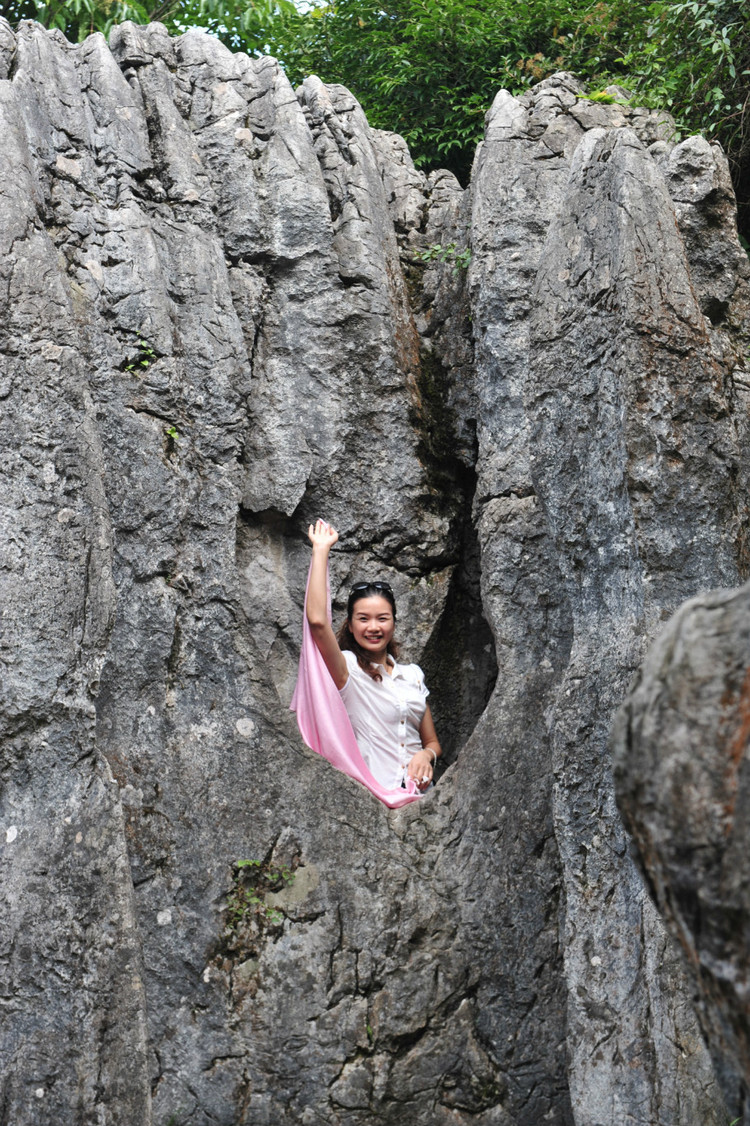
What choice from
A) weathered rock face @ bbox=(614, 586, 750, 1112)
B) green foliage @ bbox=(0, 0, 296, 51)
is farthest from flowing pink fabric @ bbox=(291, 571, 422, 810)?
green foliage @ bbox=(0, 0, 296, 51)

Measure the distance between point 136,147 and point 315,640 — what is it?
3392mm

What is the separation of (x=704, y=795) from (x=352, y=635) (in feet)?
13.9

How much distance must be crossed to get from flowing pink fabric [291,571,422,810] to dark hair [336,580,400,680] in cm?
24

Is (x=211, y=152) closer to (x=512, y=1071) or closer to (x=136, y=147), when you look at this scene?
(x=136, y=147)

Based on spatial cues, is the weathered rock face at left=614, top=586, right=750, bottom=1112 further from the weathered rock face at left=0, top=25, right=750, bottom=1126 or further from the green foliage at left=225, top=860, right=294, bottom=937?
the green foliage at left=225, top=860, right=294, bottom=937

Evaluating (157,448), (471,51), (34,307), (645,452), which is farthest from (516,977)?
(471,51)

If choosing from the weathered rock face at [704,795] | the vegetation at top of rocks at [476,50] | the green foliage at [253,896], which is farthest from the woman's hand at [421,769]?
the vegetation at top of rocks at [476,50]

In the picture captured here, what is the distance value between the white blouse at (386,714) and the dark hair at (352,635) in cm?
5

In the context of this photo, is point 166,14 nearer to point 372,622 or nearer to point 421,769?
point 372,622

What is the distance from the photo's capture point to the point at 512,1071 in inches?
250

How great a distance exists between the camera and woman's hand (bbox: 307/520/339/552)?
6711mm

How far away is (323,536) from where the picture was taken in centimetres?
680

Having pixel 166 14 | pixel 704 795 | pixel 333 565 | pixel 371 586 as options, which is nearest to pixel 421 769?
pixel 371 586

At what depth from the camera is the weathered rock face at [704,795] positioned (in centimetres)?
287
